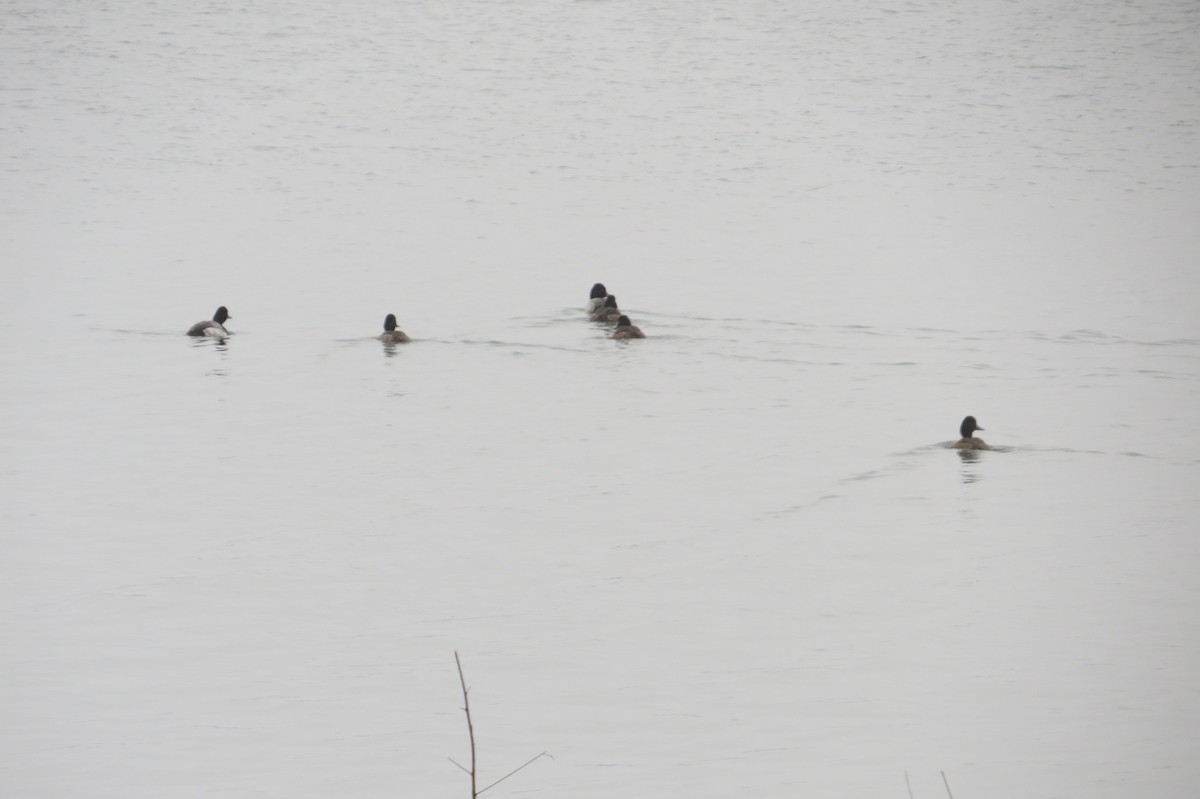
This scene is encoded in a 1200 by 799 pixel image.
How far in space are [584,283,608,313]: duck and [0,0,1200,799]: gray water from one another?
0.28 metres

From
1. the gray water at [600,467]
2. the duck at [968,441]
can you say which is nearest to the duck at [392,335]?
the gray water at [600,467]

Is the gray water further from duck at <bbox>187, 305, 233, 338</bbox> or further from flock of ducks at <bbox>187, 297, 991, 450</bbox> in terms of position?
duck at <bbox>187, 305, 233, 338</bbox>

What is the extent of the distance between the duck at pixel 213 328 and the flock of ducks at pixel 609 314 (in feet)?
18.8

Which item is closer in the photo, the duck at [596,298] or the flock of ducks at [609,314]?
the flock of ducks at [609,314]

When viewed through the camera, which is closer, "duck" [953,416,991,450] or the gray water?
the gray water

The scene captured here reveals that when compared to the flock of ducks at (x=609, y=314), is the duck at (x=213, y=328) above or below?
below

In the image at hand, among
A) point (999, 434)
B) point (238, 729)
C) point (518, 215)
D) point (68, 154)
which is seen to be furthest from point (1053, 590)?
point (68, 154)

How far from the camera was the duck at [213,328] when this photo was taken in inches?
850

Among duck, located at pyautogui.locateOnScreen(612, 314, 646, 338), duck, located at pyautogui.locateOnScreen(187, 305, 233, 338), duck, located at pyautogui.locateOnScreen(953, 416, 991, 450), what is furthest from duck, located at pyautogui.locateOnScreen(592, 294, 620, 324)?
duck, located at pyautogui.locateOnScreen(953, 416, 991, 450)

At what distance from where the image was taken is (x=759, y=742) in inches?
347

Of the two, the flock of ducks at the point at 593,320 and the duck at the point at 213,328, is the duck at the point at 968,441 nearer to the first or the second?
the flock of ducks at the point at 593,320

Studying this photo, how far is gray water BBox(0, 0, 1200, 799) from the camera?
896 centimetres

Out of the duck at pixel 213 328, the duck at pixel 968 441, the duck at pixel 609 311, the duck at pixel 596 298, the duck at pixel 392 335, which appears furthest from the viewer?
the duck at pixel 596 298

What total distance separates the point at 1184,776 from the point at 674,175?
104 feet
